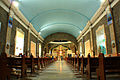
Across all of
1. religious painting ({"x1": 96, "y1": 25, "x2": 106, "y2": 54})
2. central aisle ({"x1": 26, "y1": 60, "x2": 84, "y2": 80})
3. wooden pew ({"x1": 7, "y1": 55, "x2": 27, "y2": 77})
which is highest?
religious painting ({"x1": 96, "y1": 25, "x2": 106, "y2": 54})

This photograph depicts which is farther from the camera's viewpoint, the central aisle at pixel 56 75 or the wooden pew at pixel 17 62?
the wooden pew at pixel 17 62

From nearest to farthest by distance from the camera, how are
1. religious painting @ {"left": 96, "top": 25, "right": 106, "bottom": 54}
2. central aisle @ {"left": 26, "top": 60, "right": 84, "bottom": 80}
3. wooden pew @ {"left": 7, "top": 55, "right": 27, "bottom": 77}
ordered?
central aisle @ {"left": 26, "top": 60, "right": 84, "bottom": 80}, wooden pew @ {"left": 7, "top": 55, "right": 27, "bottom": 77}, religious painting @ {"left": 96, "top": 25, "right": 106, "bottom": 54}

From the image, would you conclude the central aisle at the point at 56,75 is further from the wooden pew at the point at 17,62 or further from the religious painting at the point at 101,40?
the religious painting at the point at 101,40

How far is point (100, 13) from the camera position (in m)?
9.34

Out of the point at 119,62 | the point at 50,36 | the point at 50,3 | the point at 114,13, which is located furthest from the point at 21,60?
the point at 50,36

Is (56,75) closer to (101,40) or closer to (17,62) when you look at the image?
(17,62)

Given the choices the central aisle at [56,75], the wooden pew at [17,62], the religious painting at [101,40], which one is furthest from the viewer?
the religious painting at [101,40]

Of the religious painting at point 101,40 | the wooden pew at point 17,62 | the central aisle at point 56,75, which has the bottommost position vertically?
the central aisle at point 56,75

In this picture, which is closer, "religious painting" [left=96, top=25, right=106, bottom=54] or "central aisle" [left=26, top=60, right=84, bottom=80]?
"central aisle" [left=26, top=60, right=84, bottom=80]

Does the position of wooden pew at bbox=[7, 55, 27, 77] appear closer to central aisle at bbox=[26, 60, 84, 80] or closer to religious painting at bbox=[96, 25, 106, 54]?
central aisle at bbox=[26, 60, 84, 80]

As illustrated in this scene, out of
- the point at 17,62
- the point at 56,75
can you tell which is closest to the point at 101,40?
the point at 56,75

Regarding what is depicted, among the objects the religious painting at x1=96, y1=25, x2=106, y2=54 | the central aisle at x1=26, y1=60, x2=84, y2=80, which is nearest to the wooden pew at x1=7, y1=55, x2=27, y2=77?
the central aisle at x1=26, y1=60, x2=84, y2=80

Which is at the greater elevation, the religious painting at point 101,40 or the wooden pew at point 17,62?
the religious painting at point 101,40

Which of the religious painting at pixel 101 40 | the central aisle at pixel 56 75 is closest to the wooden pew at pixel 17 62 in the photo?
the central aisle at pixel 56 75
